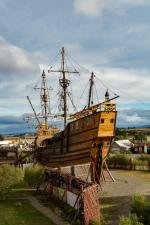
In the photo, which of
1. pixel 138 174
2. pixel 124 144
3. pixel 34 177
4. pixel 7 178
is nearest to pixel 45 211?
pixel 7 178

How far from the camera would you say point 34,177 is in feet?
109

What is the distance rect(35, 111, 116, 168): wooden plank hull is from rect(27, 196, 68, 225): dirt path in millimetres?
7544

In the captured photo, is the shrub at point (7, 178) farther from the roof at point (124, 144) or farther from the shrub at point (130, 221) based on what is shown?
the roof at point (124, 144)

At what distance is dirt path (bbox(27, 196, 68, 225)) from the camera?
2283 cm

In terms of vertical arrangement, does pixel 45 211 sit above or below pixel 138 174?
below

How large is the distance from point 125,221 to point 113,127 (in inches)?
726

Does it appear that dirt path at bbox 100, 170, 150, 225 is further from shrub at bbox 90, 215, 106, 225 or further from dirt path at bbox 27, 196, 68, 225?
dirt path at bbox 27, 196, 68, 225

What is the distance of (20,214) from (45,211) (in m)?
1.73

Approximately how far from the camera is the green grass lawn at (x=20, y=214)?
22.6 m

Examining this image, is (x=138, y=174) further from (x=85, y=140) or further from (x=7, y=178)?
(x=7, y=178)

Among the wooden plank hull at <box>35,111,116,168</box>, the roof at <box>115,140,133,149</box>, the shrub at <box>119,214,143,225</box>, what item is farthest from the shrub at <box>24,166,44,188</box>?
the roof at <box>115,140,133,149</box>

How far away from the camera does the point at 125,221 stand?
634 inches

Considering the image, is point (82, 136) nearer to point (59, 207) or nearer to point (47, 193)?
point (47, 193)

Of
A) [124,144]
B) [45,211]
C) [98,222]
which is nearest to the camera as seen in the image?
[98,222]
